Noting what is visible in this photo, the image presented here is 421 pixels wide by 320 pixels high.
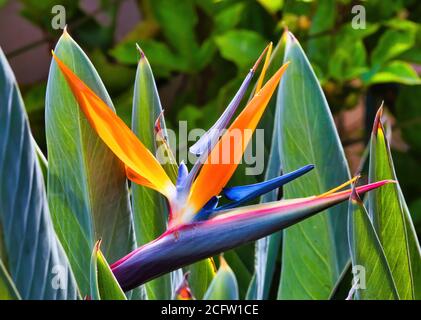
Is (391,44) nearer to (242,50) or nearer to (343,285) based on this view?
(242,50)

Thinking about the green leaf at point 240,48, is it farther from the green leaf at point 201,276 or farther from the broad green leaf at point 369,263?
the broad green leaf at point 369,263

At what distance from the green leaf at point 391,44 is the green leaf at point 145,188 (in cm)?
73

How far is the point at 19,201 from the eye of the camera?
414mm

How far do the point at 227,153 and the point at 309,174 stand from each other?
202 mm

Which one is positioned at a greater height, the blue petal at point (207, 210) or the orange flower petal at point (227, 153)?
the orange flower petal at point (227, 153)

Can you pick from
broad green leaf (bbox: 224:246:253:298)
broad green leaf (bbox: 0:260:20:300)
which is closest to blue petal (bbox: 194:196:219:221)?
broad green leaf (bbox: 0:260:20:300)

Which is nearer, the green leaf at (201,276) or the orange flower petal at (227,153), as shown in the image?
the orange flower petal at (227,153)

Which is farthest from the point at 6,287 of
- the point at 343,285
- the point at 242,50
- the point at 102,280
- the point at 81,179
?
the point at 242,50

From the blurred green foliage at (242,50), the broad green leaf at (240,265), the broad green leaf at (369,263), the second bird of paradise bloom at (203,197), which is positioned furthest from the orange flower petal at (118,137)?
the blurred green foliage at (242,50)

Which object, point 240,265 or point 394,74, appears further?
point 394,74

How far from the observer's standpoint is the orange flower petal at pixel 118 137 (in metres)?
0.40

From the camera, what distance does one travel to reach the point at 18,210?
413mm

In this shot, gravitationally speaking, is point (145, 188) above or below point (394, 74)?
below
